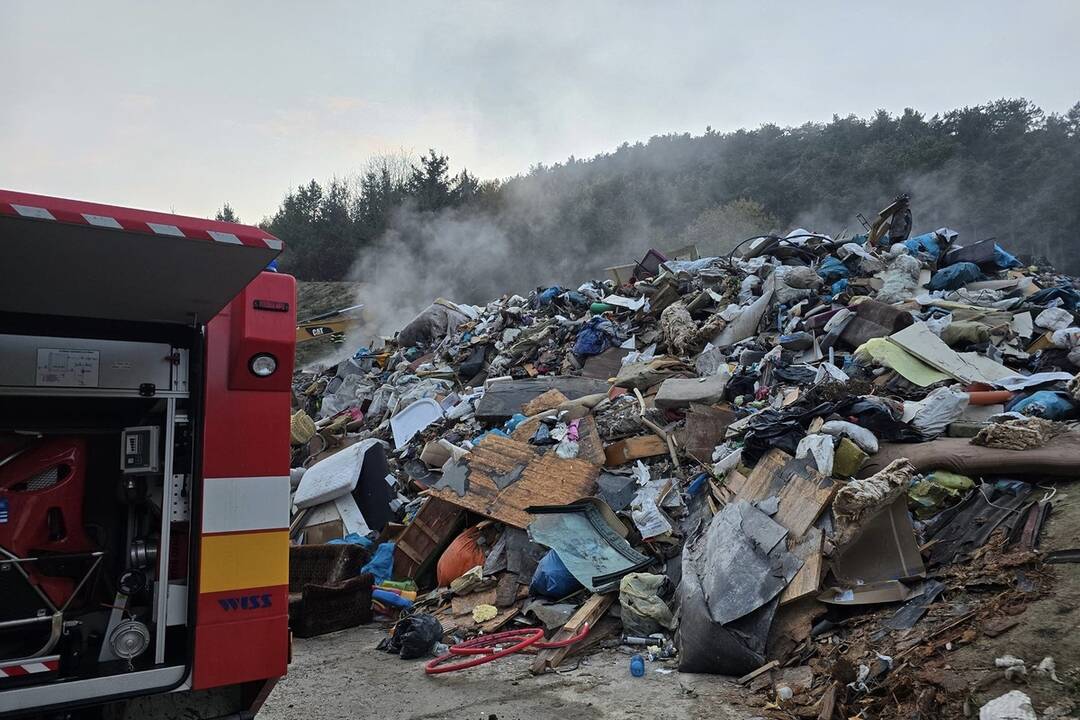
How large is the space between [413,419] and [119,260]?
7.18 m

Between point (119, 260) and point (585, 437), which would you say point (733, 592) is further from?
point (119, 260)

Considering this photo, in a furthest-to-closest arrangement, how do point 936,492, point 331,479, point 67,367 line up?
point 331,479 → point 936,492 → point 67,367

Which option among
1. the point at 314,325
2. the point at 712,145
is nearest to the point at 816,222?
the point at 712,145

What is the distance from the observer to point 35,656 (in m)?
2.24

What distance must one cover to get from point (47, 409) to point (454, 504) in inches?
156

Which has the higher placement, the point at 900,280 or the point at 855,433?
the point at 900,280

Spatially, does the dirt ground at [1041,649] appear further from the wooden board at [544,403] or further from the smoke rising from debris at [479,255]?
the smoke rising from debris at [479,255]

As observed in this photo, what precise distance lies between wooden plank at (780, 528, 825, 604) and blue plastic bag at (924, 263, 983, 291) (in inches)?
239

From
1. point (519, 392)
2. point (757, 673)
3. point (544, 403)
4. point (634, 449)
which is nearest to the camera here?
point (757, 673)

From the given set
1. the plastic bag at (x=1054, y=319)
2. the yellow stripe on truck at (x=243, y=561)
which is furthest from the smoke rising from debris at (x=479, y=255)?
the yellow stripe on truck at (x=243, y=561)

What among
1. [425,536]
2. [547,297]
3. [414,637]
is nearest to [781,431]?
[414,637]

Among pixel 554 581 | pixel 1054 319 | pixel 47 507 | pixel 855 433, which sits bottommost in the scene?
pixel 554 581

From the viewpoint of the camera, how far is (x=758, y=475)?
16.4 ft

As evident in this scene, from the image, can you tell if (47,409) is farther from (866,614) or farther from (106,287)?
(866,614)
